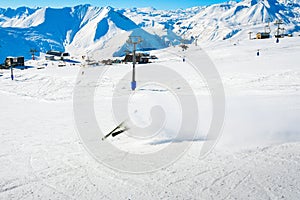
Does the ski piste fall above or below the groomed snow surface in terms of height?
above

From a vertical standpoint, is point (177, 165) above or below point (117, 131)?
below

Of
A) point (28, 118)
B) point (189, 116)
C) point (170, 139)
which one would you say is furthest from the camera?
point (28, 118)

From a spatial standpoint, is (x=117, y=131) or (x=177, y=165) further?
(x=117, y=131)

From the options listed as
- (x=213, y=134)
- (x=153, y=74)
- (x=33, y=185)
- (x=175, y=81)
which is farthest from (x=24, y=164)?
(x=153, y=74)

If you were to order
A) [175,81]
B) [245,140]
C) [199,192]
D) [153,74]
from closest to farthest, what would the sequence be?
[199,192] < [245,140] < [175,81] < [153,74]

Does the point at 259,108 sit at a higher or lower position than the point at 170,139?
higher

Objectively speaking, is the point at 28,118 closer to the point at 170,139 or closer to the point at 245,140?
the point at 170,139

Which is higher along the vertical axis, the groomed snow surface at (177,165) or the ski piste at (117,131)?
the ski piste at (117,131)

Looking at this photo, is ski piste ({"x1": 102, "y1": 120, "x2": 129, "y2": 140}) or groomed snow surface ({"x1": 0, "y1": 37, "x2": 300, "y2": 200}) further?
ski piste ({"x1": 102, "y1": 120, "x2": 129, "y2": 140})

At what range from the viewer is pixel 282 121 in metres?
8.73

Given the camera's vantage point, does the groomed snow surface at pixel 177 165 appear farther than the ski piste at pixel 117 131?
No

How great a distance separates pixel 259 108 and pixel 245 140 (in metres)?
2.94

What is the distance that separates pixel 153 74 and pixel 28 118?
59.7 feet

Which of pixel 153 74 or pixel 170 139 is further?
pixel 153 74
